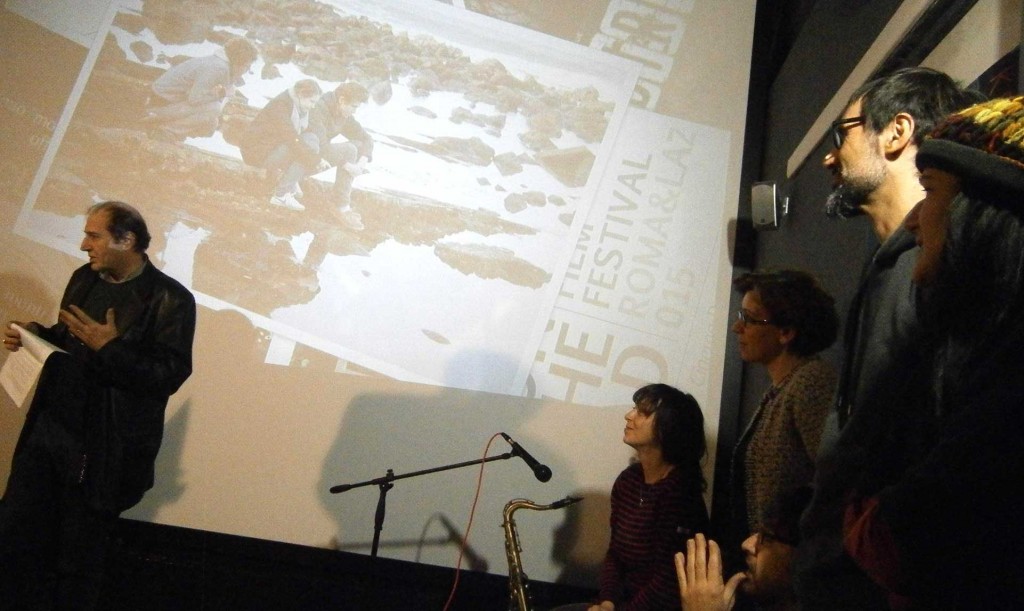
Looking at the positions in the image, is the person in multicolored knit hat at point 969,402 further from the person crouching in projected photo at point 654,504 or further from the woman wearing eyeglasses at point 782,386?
the person crouching in projected photo at point 654,504

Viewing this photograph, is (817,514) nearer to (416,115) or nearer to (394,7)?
(416,115)

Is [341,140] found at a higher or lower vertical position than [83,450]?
higher

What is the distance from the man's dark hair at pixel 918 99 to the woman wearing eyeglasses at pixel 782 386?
0.66 meters

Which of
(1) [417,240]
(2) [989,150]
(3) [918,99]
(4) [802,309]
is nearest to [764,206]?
(4) [802,309]

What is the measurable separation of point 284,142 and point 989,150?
3.17 metres

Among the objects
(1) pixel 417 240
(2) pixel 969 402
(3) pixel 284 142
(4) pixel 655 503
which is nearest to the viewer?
(2) pixel 969 402

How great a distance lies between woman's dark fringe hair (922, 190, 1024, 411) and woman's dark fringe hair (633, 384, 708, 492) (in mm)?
1564

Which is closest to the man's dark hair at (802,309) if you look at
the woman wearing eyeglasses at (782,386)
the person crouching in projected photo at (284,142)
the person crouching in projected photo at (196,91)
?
the woman wearing eyeglasses at (782,386)

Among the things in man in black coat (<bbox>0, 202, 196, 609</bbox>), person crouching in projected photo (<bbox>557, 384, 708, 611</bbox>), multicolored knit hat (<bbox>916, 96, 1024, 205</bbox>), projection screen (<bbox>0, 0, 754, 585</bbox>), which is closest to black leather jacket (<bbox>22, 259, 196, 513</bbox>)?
man in black coat (<bbox>0, 202, 196, 609</bbox>)

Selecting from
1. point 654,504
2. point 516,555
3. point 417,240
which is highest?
point 417,240

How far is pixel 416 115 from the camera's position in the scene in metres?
3.39

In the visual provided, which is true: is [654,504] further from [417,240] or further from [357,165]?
[357,165]

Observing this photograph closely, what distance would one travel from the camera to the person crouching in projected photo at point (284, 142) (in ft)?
11.0

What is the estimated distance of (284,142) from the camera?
338 cm
